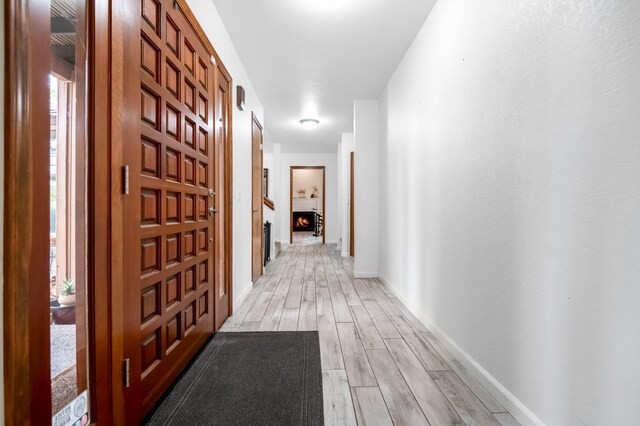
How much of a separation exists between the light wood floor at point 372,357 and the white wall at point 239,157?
1.15 feet

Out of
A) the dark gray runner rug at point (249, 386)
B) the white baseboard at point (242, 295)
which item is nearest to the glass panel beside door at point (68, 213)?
the dark gray runner rug at point (249, 386)

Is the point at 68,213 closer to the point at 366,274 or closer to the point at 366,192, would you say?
the point at 366,192

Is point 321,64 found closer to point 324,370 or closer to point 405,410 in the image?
point 324,370

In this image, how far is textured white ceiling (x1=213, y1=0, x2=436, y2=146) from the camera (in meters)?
2.32

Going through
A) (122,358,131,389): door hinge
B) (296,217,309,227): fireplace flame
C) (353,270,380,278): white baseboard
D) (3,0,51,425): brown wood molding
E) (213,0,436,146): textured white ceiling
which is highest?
(213,0,436,146): textured white ceiling

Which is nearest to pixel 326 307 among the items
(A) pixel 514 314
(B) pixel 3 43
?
(A) pixel 514 314

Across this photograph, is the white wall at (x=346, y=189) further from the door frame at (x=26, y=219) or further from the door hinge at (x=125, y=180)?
the door frame at (x=26, y=219)

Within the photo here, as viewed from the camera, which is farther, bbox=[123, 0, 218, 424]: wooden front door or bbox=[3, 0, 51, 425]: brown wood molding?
bbox=[123, 0, 218, 424]: wooden front door

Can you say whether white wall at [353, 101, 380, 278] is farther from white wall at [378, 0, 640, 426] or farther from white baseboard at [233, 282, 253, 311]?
white wall at [378, 0, 640, 426]

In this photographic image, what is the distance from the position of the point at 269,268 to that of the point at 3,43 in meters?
4.42

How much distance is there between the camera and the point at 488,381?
1579 mm

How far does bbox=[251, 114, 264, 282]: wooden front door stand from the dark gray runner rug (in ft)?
5.76

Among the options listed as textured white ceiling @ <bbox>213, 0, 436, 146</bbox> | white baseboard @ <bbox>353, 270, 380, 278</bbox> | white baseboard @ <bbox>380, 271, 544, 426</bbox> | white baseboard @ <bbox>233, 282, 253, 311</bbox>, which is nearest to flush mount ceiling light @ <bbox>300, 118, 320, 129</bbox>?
textured white ceiling @ <bbox>213, 0, 436, 146</bbox>

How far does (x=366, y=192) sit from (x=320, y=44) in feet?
6.42
